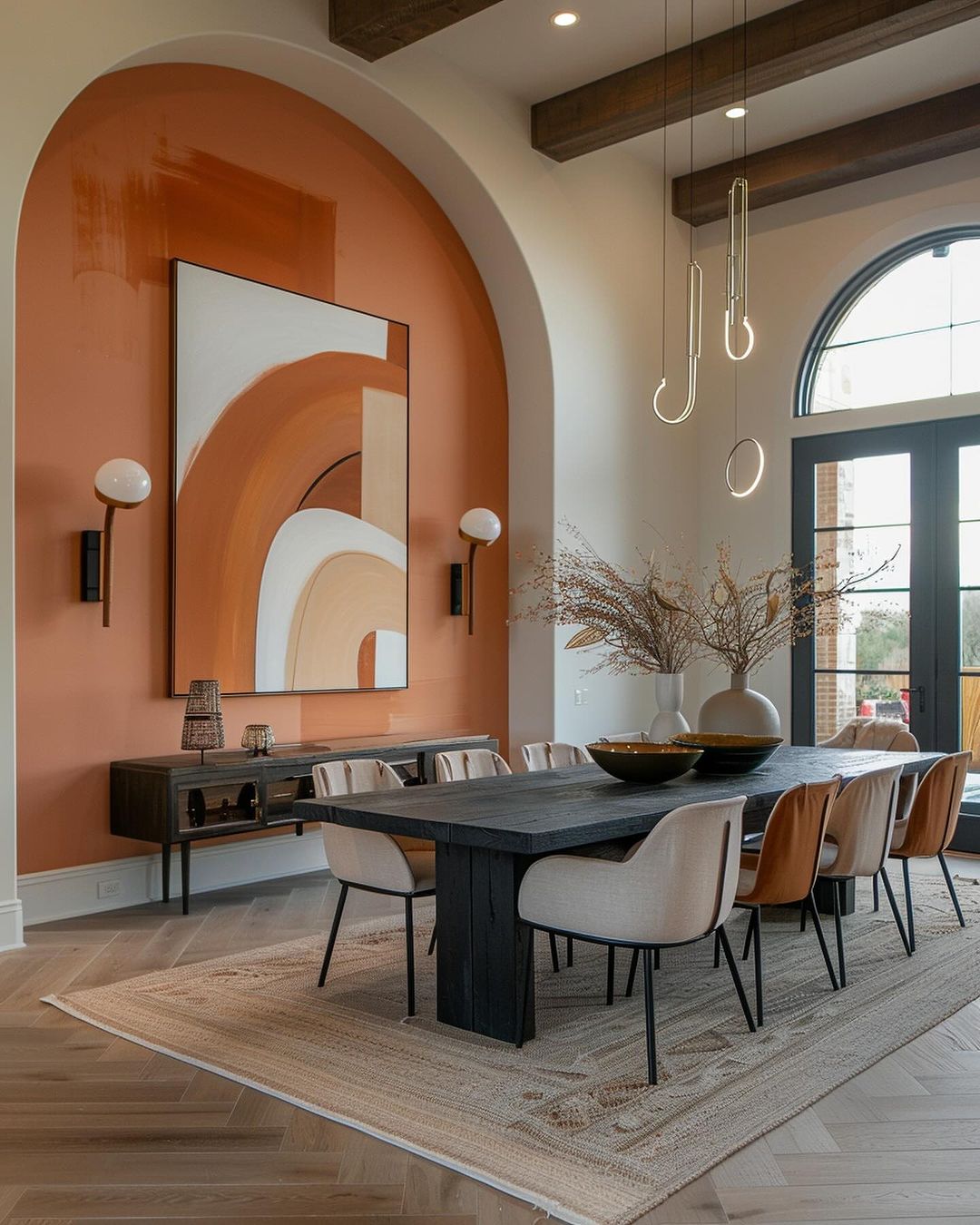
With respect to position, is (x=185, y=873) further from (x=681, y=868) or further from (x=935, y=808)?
(x=935, y=808)

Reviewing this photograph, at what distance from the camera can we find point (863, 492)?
7.10m

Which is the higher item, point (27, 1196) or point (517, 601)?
point (517, 601)

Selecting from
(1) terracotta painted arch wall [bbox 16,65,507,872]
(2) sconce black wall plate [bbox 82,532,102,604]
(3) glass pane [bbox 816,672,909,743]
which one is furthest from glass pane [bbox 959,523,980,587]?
(2) sconce black wall plate [bbox 82,532,102,604]

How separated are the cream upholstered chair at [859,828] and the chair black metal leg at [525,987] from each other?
3.87 feet

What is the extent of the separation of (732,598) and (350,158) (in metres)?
3.20

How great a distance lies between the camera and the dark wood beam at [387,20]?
5035 millimetres

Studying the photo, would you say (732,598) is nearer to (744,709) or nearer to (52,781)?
(744,709)

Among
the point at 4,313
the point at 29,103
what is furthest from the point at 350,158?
the point at 4,313

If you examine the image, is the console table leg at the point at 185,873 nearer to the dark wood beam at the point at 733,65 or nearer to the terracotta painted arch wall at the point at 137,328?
the terracotta painted arch wall at the point at 137,328

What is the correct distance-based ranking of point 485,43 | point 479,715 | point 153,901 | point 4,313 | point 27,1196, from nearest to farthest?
point 27,1196 < point 4,313 < point 153,901 < point 485,43 < point 479,715

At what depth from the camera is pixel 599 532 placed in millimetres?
7094

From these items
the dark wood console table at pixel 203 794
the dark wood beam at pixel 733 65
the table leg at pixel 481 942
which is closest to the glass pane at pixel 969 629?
the dark wood beam at pixel 733 65

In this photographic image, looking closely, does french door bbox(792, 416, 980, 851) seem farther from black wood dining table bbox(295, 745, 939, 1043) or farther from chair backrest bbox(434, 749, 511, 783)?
black wood dining table bbox(295, 745, 939, 1043)

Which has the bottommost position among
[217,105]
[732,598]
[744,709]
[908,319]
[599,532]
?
[744,709]
